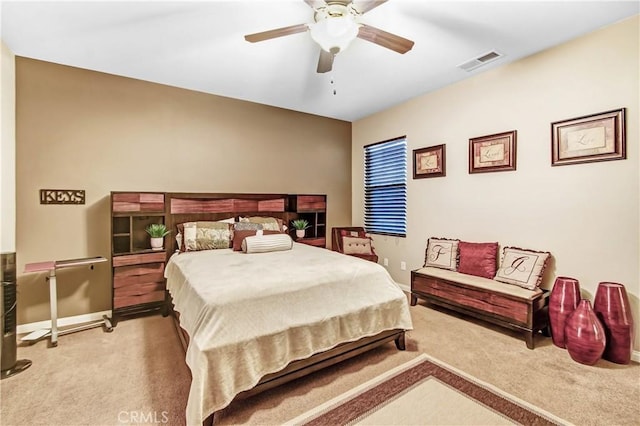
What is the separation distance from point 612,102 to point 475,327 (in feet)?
8.03

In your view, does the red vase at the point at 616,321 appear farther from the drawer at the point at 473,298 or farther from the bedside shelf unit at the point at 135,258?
the bedside shelf unit at the point at 135,258

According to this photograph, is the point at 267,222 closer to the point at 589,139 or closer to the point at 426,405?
the point at 426,405

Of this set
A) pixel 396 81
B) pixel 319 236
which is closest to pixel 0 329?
pixel 319 236

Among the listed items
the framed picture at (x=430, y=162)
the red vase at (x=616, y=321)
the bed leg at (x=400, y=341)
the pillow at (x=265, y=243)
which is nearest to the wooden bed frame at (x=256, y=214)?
the bed leg at (x=400, y=341)

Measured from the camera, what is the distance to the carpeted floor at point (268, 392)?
1.83 meters

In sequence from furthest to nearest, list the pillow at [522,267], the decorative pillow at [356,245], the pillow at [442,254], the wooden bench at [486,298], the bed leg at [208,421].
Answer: the decorative pillow at [356,245]
the pillow at [442,254]
the pillow at [522,267]
the wooden bench at [486,298]
the bed leg at [208,421]

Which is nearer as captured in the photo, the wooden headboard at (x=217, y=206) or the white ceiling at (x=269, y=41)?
the white ceiling at (x=269, y=41)

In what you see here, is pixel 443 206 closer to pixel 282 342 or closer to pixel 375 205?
pixel 375 205

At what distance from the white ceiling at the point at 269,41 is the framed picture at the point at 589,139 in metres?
0.81

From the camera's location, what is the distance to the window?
459 cm

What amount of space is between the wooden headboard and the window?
158 cm

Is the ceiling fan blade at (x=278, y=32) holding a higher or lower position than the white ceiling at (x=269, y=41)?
lower

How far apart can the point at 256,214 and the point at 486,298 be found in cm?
313

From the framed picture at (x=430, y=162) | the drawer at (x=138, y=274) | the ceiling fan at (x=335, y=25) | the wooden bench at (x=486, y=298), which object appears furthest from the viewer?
the framed picture at (x=430, y=162)
